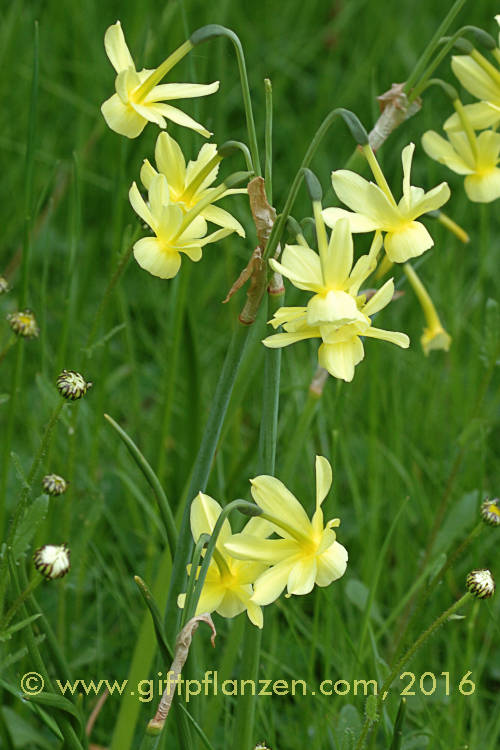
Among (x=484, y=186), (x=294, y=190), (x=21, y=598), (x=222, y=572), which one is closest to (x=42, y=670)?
(x=21, y=598)

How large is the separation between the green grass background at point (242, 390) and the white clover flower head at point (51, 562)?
124 mm

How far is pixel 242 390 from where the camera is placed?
3.94ft

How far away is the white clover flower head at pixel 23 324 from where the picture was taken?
113 cm

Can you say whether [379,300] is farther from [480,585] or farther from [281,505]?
[480,585]

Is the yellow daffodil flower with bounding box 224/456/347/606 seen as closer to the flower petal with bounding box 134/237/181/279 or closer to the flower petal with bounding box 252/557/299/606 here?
the flower petal with bounding box 252/557/299/606

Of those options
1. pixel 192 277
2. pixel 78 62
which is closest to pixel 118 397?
pixel 192 277

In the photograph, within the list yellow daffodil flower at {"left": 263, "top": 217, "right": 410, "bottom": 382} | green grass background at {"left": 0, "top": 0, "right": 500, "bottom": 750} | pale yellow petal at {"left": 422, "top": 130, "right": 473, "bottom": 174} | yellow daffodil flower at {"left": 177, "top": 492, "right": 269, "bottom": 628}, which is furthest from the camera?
green grass background at {"left": 0, "top": 0, "right": 500, "bottom": 750}

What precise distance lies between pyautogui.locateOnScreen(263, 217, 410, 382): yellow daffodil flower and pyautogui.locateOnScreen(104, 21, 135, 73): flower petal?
0.27 meters

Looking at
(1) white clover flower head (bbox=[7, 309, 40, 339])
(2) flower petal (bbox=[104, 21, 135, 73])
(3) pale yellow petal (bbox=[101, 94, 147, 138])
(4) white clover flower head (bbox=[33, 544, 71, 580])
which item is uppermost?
(2) flower petal (bbox=[104, 21, 135, 73])

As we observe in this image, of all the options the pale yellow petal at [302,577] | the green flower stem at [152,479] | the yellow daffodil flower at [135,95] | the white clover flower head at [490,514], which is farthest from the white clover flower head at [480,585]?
the yellow daffodil flower at [135,95]

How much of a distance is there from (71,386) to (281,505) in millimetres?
266

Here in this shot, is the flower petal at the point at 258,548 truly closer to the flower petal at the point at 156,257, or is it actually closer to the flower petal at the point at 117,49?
the flower petal at the point at 156,257

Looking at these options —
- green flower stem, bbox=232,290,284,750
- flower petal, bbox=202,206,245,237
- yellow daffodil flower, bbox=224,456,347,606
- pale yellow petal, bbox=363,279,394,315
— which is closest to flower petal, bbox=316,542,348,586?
yellow daffodil flower, bbox=224,456,347,606

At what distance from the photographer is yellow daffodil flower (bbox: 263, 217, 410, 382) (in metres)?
0.77
